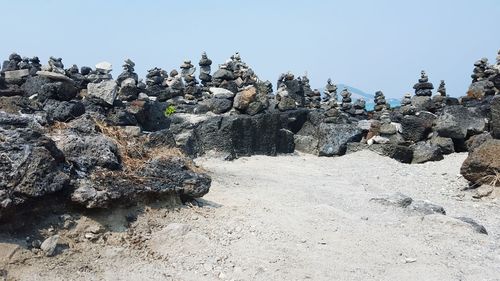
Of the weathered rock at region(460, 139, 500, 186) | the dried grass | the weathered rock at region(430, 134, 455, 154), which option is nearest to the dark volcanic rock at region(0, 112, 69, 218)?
the dried grass

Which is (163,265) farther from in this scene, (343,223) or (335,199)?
(335,199)

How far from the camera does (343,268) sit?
18.4 ft

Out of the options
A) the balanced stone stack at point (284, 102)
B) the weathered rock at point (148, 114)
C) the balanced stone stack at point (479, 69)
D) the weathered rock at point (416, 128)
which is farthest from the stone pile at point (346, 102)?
the weathered rock at point (148, 114)

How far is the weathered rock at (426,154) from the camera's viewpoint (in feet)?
49.3

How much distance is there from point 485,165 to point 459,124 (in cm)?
554

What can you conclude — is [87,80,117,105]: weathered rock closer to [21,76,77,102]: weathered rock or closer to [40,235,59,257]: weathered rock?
[21,76,77,102]: weathered rock

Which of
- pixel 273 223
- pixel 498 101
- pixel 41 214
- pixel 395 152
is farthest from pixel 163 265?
pixel 395 152

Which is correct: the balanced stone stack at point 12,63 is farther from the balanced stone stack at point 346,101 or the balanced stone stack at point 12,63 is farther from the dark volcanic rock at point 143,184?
the balanced stone stack at point 346,101

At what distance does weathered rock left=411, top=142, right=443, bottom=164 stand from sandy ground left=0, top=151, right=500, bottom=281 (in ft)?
20.2

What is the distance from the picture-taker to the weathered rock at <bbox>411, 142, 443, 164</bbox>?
591 inches

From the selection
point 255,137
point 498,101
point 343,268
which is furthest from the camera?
point 255,137

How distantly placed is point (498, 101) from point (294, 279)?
8733 mm

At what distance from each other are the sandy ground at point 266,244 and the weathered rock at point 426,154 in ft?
20.2

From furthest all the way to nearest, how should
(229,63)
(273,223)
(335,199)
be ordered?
1. (229,63)
2. (335,199)
3. (273,223)
